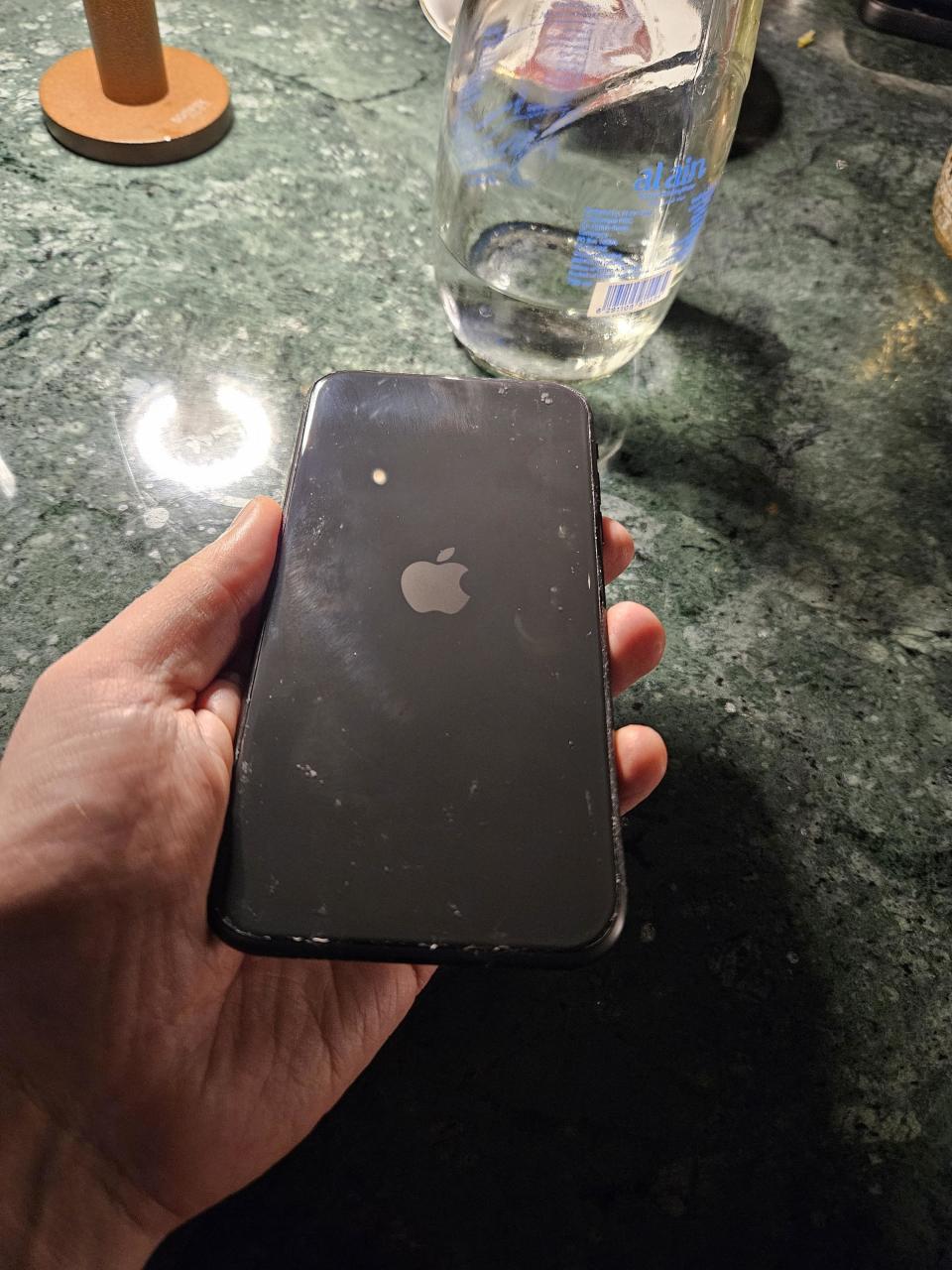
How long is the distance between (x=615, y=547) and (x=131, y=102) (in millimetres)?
498

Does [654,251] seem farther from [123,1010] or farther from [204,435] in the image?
[123,1010]

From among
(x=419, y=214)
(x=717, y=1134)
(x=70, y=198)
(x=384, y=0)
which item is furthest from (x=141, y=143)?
(x=717, y=1134)

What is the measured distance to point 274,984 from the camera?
405mm

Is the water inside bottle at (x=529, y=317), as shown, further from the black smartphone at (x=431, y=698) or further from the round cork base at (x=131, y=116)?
the round cork base at (x=131, y=116)

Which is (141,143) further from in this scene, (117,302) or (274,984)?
(274,984)

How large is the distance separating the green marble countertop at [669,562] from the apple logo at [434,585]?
0.39 feet

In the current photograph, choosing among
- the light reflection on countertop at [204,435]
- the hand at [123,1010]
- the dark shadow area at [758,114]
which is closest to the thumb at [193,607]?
the hand at [123,1010]

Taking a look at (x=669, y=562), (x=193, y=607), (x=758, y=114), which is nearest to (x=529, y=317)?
(x=669, y=562)

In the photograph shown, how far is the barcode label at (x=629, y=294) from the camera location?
520 mm

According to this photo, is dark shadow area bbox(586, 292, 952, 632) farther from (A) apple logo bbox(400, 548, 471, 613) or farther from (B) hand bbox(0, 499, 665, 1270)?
(B) hand bbox(0, 499, 665, 1270)

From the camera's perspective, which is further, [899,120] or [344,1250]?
[899,120]

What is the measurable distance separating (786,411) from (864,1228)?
0.45 m

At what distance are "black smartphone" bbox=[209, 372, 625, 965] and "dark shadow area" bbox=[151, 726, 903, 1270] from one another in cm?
8

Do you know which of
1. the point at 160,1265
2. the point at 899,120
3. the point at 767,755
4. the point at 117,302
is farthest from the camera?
the point at 899,120
